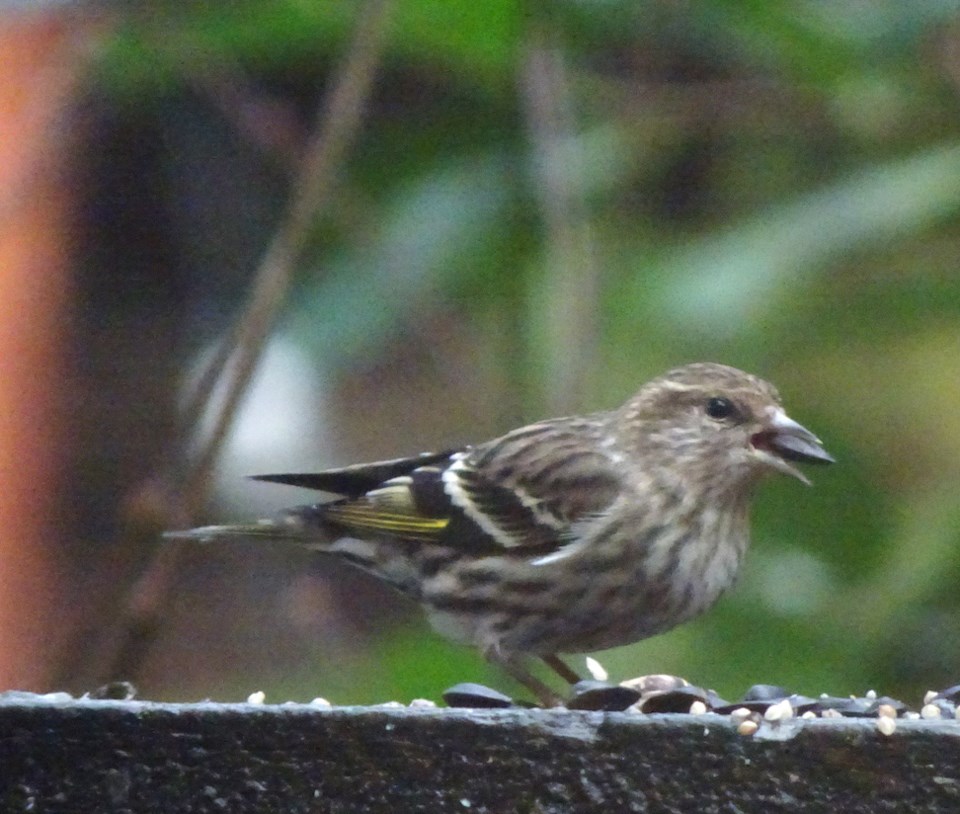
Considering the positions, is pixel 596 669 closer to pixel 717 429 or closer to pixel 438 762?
pixel 717 429

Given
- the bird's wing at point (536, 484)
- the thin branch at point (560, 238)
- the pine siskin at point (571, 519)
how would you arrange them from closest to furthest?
the pine siskin at point (571, 519)
the bird's wing at point (536, 484)
the thin branch at point (560, 238)

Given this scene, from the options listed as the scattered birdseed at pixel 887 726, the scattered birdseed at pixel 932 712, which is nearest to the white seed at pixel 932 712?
the scattered birdseed at pixel 932 712

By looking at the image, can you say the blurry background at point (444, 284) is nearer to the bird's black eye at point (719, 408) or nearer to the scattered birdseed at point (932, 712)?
the bird's black eye at point (719, 408)

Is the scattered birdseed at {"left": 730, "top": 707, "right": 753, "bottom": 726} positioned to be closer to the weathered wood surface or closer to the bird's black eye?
the weathered wood surface

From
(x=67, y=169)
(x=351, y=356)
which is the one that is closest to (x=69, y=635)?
(x=351, y=356)

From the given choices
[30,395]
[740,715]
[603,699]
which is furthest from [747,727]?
[30,395]

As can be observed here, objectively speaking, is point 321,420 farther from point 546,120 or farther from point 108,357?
point 546,120
